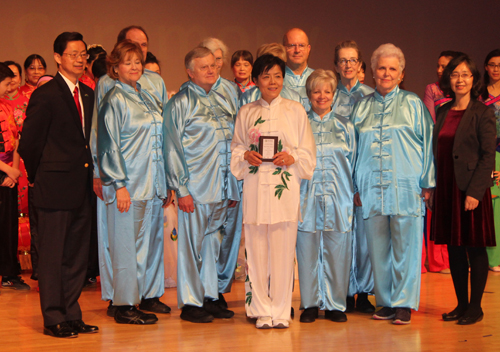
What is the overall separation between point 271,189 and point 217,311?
936mm

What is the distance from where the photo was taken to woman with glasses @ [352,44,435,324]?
345 cm

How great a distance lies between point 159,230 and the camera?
368cm

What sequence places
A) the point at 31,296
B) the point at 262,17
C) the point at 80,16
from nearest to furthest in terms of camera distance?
the point at 31,296, the point at 80,16, the point at 262,17

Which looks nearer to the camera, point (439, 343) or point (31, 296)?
point (439, 343)

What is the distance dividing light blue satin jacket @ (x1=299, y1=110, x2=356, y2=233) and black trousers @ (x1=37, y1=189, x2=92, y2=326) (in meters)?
1.35

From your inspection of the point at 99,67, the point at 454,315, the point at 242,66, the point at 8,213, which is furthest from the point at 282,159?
the point at 8,213

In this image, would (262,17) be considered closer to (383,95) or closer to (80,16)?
(80,16)

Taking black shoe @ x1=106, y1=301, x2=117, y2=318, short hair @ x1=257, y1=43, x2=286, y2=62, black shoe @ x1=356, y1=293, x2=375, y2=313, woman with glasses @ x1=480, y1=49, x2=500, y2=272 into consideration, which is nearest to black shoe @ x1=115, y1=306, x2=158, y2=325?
black shoe @ x1=106, y1=301, x2=117, y2=318

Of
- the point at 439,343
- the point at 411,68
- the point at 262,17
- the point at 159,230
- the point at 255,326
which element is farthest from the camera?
the point at 411,68

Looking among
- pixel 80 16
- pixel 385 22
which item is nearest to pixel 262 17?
pixel 385 22

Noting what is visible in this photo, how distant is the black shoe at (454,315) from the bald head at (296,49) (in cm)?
197

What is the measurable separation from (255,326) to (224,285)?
1.53 ft

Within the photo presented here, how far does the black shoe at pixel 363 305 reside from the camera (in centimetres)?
370

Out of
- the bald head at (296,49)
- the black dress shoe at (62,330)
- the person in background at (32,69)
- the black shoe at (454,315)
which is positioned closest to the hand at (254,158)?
the bald head at (296,49)
